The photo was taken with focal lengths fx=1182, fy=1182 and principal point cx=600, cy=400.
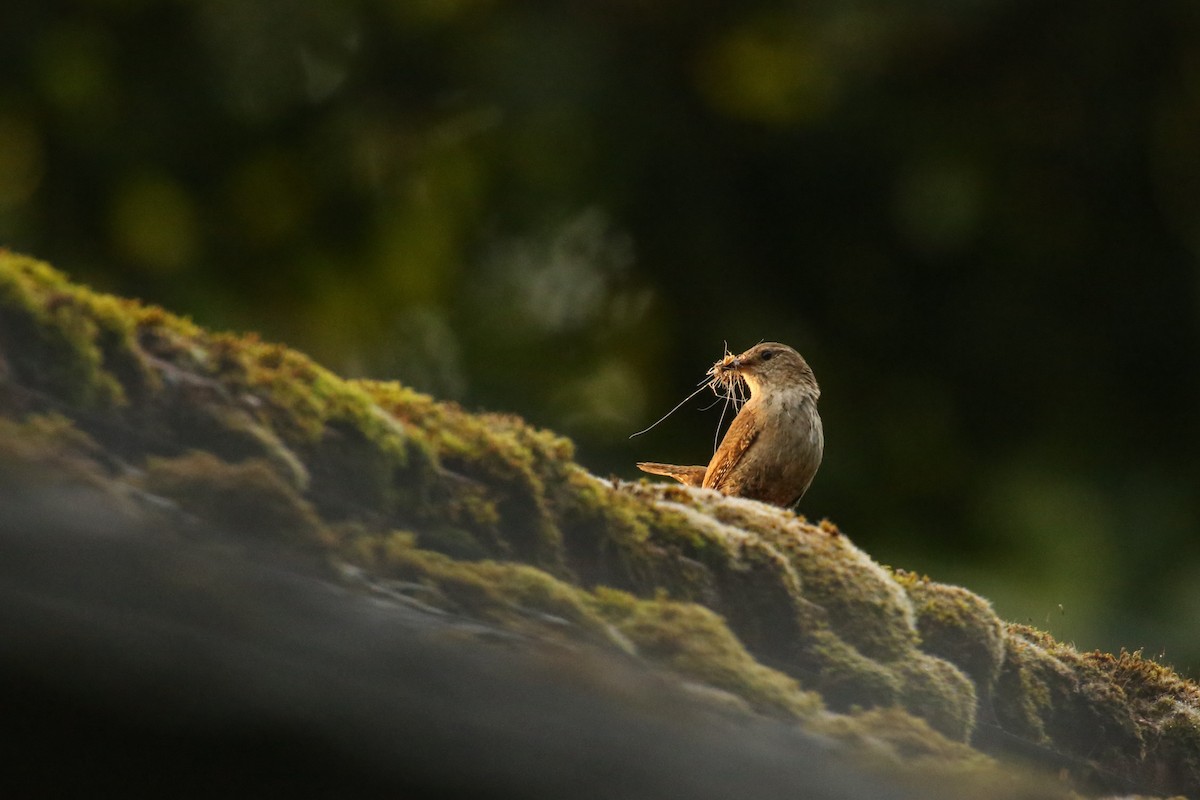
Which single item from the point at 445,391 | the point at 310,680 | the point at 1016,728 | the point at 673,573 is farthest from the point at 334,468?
the point at 445,391

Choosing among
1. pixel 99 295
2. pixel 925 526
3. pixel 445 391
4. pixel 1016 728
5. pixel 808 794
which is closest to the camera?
pixel 99 295

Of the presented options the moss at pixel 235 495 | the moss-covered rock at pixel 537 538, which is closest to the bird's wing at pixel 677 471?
the moss-covered rock at pixel 537 538

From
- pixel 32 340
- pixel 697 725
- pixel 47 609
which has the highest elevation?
pixel 32 340

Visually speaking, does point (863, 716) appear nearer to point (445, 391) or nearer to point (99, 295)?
point (99, 295)

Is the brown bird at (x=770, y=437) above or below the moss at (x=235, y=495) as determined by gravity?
above

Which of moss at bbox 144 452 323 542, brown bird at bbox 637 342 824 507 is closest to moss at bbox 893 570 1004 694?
moss at bbox 144 452 323 542

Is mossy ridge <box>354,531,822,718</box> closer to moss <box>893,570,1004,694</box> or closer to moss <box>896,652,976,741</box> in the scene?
moss <box>896,652,976,741</box>

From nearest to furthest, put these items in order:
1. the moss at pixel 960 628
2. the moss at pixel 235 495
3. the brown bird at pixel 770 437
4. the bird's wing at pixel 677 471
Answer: the moss at pixel 235 495 < the moss at pixel 960 628 < the brown bird at pixel 770 437 < the bird's wing at pixel 677 471

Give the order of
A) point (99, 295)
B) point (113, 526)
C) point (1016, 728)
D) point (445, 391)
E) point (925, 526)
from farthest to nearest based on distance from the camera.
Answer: point (925, 526) < point (445, 391) < point (1016, 728) < point (99, 295) < point (113, 526)

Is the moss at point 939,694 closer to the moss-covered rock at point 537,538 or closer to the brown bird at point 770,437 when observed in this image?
the moss-covered rock at point 537,538
